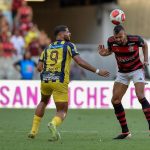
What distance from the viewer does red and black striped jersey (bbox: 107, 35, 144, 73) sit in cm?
1454

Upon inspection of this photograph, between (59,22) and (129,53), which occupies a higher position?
(129,53)

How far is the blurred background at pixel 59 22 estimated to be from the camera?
83.5 ft

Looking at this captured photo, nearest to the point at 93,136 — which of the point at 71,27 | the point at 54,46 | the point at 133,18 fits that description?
the point at 54,46

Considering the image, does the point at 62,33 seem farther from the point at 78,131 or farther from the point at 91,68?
the point at 78,131

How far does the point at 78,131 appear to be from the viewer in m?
16.2

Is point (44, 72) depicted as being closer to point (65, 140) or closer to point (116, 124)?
point (65, 140)

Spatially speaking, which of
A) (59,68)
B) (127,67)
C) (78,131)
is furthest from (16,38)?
(59,68)

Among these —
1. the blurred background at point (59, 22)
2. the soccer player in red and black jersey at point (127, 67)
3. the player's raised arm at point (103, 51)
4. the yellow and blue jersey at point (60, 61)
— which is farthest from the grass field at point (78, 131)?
the blurred background at point (59, 22)

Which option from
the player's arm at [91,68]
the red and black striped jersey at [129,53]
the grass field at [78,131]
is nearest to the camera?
the grass field at [78,131]

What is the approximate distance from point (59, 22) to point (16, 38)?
9.11 m

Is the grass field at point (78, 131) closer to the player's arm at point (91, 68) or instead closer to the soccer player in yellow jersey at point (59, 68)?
the soccer player in yellow jersey at point (59, 68)

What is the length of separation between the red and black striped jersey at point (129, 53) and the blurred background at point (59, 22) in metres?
9.45

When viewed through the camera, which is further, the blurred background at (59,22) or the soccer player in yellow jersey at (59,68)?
the blurred background at (59,22)

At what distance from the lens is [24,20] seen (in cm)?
2725
